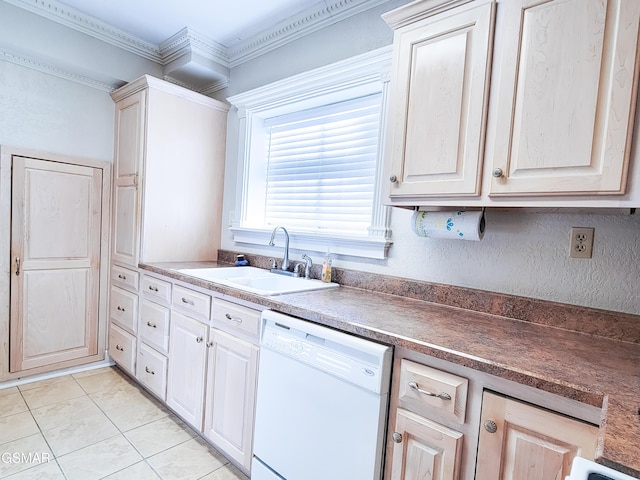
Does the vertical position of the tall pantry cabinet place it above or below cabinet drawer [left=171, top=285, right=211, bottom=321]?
above

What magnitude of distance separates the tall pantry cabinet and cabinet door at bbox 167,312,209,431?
57 centimetres

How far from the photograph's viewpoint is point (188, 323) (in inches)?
78.5

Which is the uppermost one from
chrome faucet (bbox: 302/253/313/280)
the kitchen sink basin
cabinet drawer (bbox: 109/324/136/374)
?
chrome faucet (bbox: 302/253/313/280)

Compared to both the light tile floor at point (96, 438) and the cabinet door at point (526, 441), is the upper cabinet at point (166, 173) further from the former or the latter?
the cabinet door at point (526, 441)

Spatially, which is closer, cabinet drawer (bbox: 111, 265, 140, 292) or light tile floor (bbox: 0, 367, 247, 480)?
light tile floor (bbox: 0, 367, 247, 480)

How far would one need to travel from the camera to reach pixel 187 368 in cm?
199

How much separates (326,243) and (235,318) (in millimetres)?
749

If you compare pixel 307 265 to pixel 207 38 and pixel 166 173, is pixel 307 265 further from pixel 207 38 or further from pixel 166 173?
pixel 207 38

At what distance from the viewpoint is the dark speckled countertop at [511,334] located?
78 centimetres

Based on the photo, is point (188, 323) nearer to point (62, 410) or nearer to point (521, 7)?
point (62, 410)

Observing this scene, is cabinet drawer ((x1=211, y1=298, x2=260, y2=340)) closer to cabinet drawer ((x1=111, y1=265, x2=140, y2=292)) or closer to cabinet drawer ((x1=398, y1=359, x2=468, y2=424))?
cabinet drawer ((x1=398, y1=359, x2=468, y2=424))

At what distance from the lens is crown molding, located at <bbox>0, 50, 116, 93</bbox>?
238 cm

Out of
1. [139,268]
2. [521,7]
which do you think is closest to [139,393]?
[139,268]

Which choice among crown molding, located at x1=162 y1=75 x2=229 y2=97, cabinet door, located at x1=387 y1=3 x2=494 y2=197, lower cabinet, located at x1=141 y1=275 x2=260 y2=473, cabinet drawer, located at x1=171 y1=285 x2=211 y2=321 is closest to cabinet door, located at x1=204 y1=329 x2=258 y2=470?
lower cabinet, located at x1=141 y1=275 x2=260 y2=473
